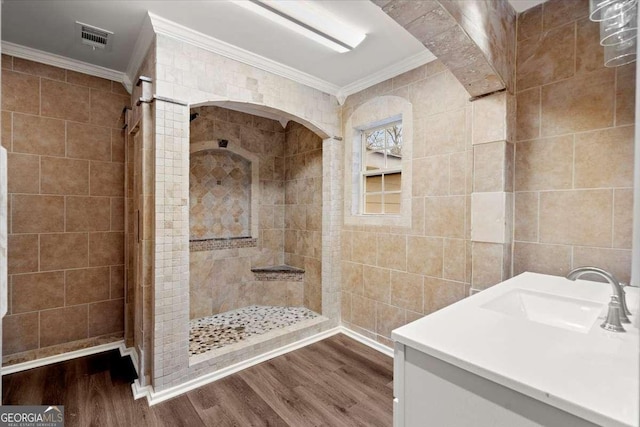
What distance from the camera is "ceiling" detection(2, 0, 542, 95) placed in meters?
1.95

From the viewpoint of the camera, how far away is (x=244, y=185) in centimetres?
409

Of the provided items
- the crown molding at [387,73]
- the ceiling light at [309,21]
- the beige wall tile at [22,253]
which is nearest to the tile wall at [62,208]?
the beige wall tile at [22,253]

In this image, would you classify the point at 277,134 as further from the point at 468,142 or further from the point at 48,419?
the point at 48,419

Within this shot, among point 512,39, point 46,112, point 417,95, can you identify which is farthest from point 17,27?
point 512,39

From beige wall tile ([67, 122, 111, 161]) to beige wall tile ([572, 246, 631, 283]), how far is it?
3.80 meters

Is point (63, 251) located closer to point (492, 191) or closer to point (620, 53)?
point (492, 191)

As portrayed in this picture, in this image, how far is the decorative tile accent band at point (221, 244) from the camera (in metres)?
3.56

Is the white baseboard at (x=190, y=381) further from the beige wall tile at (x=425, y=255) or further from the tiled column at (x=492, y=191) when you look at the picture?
the tiled column at (x=492, y=191)

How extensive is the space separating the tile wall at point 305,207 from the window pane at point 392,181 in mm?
954

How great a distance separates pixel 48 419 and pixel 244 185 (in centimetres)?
286

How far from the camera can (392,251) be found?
2.77m

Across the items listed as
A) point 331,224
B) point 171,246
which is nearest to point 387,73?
point 331,224

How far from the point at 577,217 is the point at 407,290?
51.6 inches

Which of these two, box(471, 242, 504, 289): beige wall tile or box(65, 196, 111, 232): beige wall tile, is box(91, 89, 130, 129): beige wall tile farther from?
box(471, 242, 504, 289): beige wall tile
